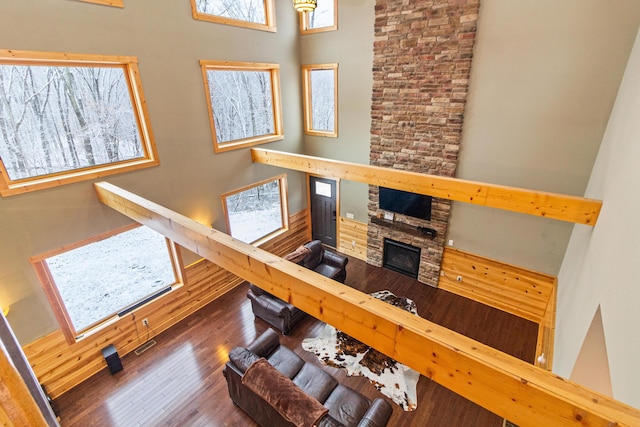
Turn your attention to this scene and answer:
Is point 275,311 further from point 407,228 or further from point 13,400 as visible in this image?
point 13,400

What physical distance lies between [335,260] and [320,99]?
372cm

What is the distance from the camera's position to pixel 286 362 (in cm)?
438

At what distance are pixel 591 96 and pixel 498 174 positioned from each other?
154 cm

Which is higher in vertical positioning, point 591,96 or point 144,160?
point 591,96

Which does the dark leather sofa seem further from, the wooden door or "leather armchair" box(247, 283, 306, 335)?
the wooden door

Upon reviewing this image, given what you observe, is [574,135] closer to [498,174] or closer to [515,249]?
[498,174]

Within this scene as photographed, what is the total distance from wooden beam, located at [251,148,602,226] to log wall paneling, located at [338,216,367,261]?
2.55 meters

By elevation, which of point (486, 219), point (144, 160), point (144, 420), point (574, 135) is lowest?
point (144, 420)

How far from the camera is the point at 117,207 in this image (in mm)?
4047

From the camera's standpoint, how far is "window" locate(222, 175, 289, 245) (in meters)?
6.38

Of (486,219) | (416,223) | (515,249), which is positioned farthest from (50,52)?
(515,249)

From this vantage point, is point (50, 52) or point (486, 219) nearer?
point (50, 52)

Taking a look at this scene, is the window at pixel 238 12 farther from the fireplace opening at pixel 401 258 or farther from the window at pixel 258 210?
the fireplace opening at pixel 401 258

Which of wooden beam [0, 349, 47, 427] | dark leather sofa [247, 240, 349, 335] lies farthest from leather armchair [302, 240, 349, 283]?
wooden beam [0, 349, 47, 427]
